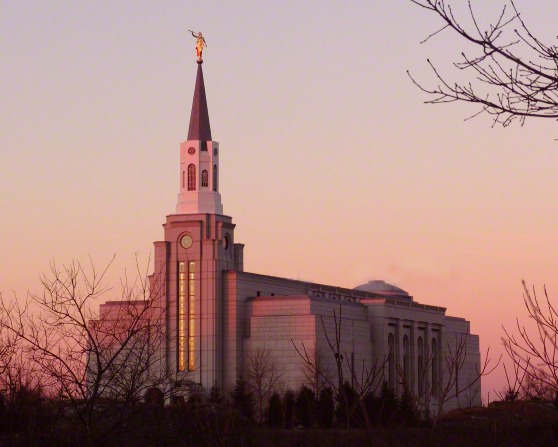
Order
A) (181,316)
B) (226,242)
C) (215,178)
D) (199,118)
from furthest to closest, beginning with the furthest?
(199,118)
(215,178)
(226,242)
(181,316)

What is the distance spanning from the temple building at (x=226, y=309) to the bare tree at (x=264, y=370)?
0.39 meters

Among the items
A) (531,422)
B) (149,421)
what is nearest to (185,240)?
(531,422)

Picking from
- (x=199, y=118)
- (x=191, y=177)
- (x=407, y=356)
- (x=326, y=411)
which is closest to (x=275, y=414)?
(x=326, y=411)

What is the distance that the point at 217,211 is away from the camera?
110 metres

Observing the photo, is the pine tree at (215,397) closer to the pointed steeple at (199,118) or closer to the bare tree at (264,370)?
the bare tree at (264,370)

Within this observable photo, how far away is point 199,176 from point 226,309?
510 inches

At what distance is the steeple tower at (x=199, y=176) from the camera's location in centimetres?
10944

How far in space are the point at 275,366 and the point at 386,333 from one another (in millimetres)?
13987

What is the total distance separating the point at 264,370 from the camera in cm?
9769

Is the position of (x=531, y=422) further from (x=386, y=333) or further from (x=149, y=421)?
(x=386, y=333)

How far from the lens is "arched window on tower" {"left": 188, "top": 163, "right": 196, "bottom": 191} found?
10969 cm

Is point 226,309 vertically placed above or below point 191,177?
below

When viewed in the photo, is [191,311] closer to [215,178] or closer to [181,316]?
[181,316]

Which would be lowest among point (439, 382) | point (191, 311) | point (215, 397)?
point (439, 382)
